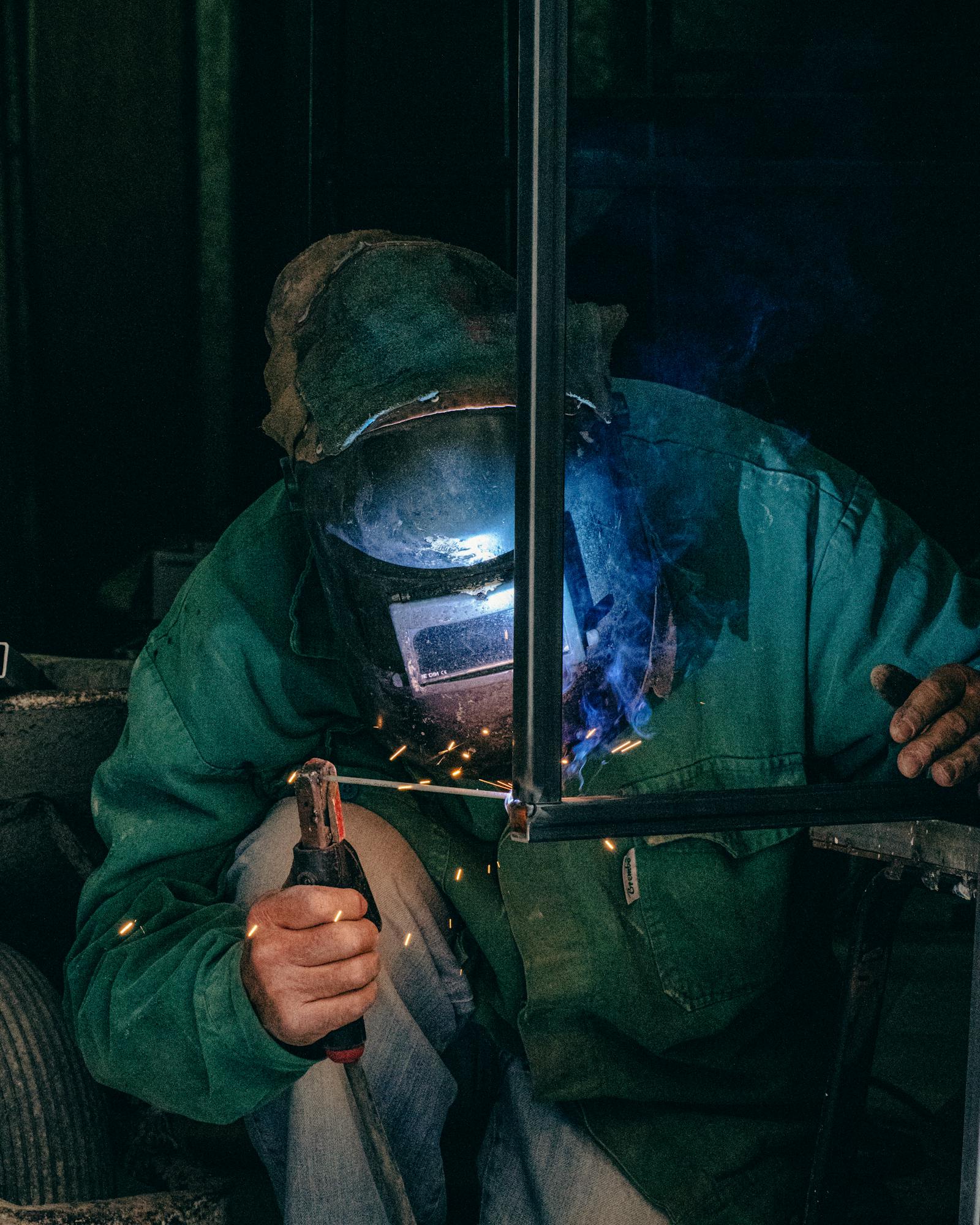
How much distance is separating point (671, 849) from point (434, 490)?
0.62 meters

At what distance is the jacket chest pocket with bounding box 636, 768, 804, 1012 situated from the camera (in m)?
1.74

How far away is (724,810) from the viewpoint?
1.13m

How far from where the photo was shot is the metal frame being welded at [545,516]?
100 centimetres

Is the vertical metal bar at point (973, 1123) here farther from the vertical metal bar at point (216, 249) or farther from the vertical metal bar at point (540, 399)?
the vertical metal bar at point (216, 249)

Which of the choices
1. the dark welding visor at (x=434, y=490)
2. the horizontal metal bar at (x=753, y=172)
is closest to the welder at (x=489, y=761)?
the dark welding visor at (x=434, y=490)

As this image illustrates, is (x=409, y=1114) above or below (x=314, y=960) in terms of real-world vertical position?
below

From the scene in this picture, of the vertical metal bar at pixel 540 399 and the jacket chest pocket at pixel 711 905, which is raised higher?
the vertical metal bar at pixel 540 399

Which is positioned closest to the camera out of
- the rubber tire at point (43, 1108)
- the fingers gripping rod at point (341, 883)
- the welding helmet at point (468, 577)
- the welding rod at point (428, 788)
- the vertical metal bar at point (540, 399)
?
the vertical metal bar at point (540, 399)

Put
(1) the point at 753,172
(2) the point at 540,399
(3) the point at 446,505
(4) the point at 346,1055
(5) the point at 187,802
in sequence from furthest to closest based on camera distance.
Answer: (1) the point at 753,172 → (5) the point at 187,802 → (3) the point at 446,505 → (4) the point at 346,1055 → (2) the point at 540,399

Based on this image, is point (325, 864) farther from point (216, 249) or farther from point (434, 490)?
point (216, 249)

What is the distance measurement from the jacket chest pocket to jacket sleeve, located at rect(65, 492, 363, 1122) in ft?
1.85

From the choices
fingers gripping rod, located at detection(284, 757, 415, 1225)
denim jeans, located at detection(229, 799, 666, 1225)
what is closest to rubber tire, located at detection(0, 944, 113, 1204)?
denim jeans, located at detection(229, 799, 666, 1225)

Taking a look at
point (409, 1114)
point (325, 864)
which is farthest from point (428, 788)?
point (409, 1114)

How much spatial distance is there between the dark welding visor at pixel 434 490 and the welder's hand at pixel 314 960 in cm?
45
